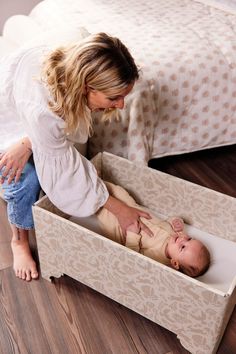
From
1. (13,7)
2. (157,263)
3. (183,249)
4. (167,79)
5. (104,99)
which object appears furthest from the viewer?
(13,7)

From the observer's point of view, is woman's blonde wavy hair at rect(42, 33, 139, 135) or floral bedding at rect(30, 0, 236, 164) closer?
woman's blonde wavy hair at rect(42, 33, 139, 135)

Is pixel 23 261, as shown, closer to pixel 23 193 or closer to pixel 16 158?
pixel 23 193

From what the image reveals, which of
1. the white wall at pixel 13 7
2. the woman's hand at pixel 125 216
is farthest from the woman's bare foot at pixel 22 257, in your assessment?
the white wall at pixel 13 7

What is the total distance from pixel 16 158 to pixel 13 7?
7.24ft

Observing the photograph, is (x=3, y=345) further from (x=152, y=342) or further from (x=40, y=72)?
(x=40, y=72)

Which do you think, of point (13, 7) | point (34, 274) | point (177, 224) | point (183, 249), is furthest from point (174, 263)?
point (13, 7)

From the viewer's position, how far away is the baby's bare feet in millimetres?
1438

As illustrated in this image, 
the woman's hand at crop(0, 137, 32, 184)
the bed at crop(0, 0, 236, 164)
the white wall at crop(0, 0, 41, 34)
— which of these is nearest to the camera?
the woman's hand at crop(0, 137, 32, 184)

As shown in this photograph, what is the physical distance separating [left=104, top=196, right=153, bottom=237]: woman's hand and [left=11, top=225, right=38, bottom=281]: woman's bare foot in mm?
386

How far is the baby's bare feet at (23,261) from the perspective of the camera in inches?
56.6

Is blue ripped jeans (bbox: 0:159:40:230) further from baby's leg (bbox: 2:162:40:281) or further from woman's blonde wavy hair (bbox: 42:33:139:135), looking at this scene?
woman's blonde wavy hair (bbox: 42:33:139:135)

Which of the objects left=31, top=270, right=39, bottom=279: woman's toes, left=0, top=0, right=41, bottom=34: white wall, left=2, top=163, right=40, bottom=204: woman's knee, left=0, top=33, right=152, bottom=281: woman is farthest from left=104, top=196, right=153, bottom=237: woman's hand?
left=0, top=0, right=41, bottom=34: white wall

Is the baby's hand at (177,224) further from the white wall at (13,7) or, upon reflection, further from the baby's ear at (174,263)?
the white wall at (13,7)

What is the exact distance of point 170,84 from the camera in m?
1.75
